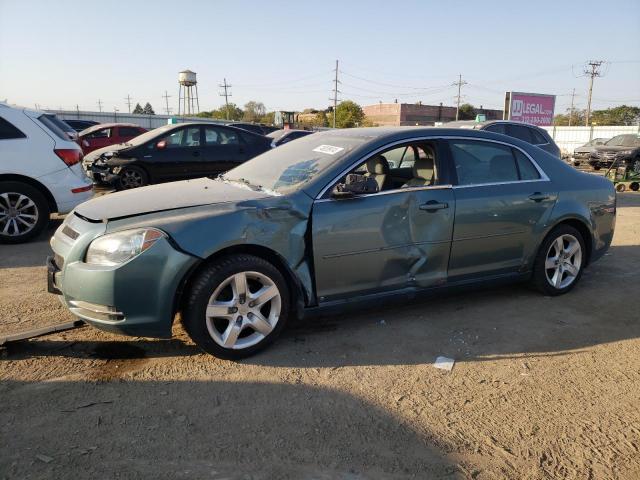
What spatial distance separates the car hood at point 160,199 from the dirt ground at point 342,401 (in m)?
0.96

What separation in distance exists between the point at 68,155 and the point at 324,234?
15.6ft

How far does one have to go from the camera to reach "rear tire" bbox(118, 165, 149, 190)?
34.8ft

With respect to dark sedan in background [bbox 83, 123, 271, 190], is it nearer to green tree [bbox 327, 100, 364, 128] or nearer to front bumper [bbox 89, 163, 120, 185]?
front bumper [bbox 89, 163, 120, 185]

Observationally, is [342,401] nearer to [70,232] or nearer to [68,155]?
[70,232]

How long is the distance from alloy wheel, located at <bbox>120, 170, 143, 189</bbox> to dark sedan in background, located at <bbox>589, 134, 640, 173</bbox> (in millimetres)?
16745

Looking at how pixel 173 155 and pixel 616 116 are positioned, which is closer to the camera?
pixel 173 155

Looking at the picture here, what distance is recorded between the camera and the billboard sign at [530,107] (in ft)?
96.5

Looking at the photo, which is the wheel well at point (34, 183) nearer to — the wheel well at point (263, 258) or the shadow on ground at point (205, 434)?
the shadow on ground at point (205, 434)

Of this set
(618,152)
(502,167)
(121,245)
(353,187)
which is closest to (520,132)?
(502,167)

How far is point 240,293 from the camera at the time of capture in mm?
3459

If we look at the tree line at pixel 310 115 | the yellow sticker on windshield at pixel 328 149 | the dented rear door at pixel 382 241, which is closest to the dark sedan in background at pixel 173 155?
the yellow sticker on windshield at pixel 328 149

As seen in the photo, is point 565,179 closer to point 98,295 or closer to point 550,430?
point 550,430

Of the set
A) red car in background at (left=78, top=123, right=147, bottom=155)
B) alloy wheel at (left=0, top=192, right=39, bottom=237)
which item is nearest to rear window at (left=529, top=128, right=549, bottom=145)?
alloy wheel at (left=0, top=192, right=39, bottom=237)

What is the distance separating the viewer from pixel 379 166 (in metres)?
4.50
